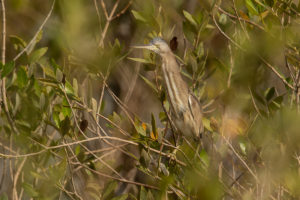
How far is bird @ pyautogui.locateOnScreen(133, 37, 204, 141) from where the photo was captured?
189 cm

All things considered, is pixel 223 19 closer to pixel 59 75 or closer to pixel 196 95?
pixel 196 95

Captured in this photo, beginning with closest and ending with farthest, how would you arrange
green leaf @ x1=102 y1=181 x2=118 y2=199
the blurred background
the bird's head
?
the blurred background → green leaf @ x1=102 y1=181 x2=118 y2=199 → the bird's head

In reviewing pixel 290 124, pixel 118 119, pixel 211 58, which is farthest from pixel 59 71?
pixel 290 124

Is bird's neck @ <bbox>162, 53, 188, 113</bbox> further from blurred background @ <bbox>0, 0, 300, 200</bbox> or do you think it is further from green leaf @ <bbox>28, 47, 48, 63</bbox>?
green leaf @ <bbox>28, 47, 48, 63</bbox>

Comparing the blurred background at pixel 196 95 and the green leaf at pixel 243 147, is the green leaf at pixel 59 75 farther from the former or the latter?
the green leaf at pixel 243 147

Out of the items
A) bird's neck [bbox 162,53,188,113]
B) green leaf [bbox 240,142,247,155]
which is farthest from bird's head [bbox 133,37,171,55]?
green leaf [bbox 240,142,247,155]

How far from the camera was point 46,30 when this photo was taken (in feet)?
7.24

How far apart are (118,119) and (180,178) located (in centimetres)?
31

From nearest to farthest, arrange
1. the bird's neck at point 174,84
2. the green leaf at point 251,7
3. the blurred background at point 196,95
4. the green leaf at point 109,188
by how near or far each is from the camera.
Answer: the blurred background at point 196,95
the green leaf at point 251,7
the green leaf at point 109,188
the bird's neck at point 174,84

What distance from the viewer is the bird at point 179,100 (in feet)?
6.22

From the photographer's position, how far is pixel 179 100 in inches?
79.5

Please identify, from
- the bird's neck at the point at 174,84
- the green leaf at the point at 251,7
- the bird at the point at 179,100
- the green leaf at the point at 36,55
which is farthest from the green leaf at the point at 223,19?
the green leaf at the point at 36,55

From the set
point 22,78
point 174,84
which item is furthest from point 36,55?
point 174,84

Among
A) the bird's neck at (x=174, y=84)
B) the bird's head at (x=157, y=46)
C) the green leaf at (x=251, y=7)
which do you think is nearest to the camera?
the green leaf at (x=251, y=7)
